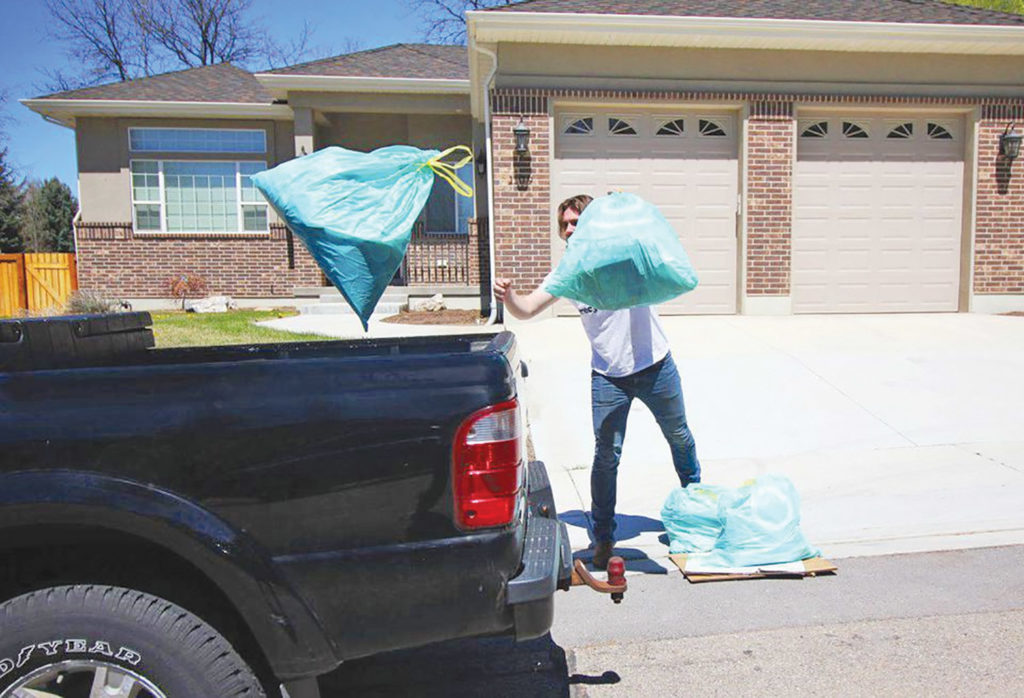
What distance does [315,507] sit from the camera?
2135 millimetres

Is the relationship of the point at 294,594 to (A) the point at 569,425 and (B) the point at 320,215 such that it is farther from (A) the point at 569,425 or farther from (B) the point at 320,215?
(A) the point at 569,425

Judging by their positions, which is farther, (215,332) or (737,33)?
(215,332)

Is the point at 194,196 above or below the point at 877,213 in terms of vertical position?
above

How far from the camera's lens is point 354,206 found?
3506 mm

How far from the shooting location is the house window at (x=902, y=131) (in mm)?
11594

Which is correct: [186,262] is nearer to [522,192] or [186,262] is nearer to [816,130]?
[522,192]

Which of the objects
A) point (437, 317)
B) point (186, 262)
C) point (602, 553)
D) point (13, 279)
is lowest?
point (602, 553)

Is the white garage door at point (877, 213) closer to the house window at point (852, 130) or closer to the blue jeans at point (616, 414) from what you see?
the house window at point (852, 130)

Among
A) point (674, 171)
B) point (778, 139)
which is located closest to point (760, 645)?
point (674, 171)

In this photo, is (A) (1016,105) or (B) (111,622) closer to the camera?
(B) (111,622)

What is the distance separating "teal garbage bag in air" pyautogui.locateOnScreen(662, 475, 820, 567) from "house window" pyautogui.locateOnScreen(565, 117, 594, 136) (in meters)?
7.74

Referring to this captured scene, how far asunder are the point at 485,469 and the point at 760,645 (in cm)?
190

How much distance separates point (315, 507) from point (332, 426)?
224mm

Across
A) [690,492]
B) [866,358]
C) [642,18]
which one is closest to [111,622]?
[690,492]
